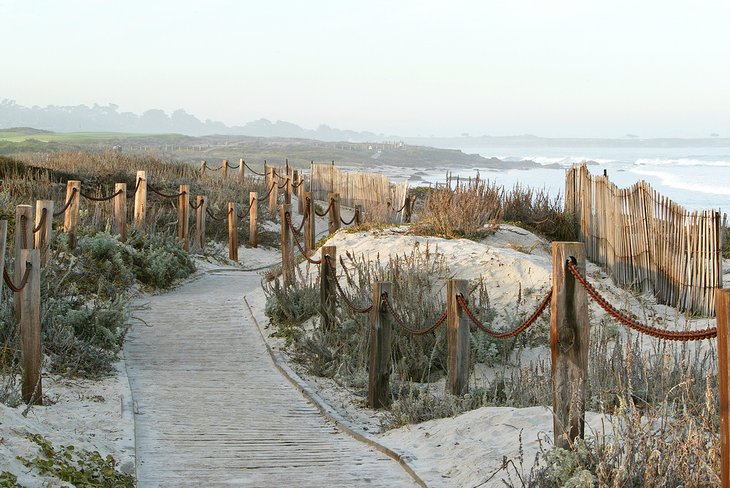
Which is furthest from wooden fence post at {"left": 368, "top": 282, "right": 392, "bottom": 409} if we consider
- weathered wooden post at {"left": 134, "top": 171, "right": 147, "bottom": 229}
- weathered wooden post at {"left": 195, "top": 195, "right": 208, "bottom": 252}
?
weathered wooden post at {"left": 195, "top": 195, "right": 208, "bottom": 252}

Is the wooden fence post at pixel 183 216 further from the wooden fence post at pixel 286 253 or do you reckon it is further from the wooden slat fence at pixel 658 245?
the wooden slat fence at pixel 658 245

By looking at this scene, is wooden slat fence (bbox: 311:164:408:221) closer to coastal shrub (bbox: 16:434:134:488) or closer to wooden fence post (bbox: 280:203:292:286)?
wooden fence post (bbox: 280:203:292:286)

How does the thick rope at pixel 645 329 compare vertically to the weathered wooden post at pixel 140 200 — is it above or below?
above

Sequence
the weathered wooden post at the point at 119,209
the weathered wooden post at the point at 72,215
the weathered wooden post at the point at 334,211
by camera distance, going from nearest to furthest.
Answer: the weathered wooden post at the point at 72,215 < the weathered wooden post at the point at 119,209 < the weathered wooden post at the point at 334,211

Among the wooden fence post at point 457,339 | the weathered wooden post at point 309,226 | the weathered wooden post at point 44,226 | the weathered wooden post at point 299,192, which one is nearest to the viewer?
the wooden fence post at point 457,339

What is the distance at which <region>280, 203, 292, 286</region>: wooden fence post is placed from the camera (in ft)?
44.8

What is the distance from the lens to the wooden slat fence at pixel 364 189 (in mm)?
23870

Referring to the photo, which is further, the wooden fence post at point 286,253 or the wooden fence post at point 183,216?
the wooden fence post at point 183,216

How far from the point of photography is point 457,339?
8328 millimetres

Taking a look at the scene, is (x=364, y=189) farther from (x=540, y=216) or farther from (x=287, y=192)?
(x=540, y=216)

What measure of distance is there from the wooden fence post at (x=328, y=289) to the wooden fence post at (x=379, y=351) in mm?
2843

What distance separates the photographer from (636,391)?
786cm

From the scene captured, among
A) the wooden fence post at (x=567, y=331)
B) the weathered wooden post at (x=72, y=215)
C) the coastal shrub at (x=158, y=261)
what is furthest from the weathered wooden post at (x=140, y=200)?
the wooden fence post at (x=567, y=331)

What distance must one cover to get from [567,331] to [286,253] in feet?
31.0
